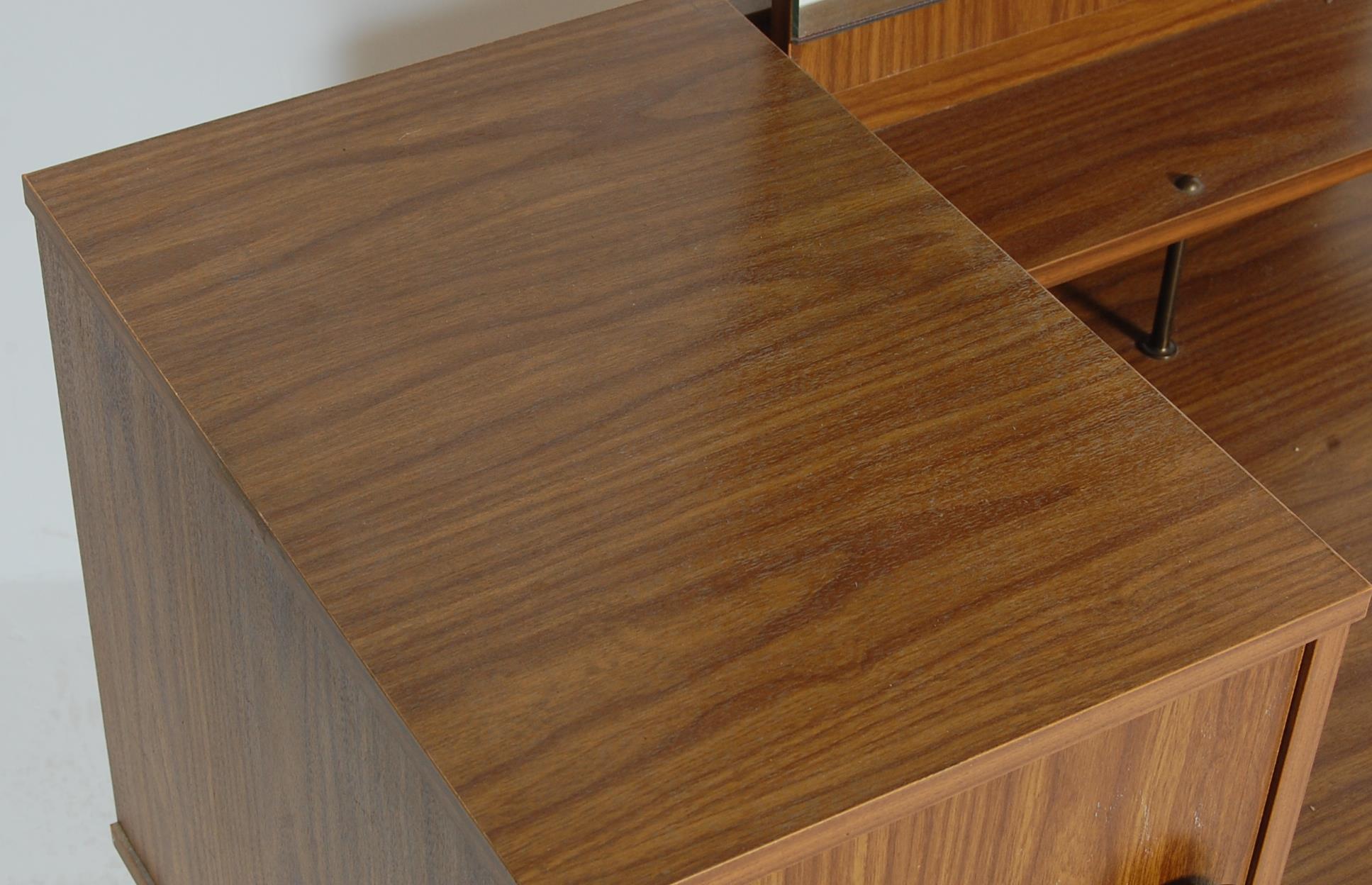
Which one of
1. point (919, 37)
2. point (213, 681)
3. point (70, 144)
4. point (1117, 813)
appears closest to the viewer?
point (1117, 813)

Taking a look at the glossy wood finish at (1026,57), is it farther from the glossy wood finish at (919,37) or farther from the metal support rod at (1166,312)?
the metal support rod at (1166,312)

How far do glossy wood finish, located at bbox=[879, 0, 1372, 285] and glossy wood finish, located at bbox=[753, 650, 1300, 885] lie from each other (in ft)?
1.29

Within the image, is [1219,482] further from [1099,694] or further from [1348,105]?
[1348,105]

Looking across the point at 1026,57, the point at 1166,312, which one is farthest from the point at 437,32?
the point at 1166,312

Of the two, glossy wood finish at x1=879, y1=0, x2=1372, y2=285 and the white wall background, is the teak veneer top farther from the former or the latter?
the white wall background

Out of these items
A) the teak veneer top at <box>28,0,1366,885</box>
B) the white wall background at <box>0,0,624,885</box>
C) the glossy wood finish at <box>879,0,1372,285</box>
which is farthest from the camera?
the white wall background at <box>0,0,624,885</box>

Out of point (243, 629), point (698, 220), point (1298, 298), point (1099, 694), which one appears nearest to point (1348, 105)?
point (1298, 298)

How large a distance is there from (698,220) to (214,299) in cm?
23

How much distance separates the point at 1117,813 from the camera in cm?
74

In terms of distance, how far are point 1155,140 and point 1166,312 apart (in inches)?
6.8

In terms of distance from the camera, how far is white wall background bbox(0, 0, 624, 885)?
1.25 meters

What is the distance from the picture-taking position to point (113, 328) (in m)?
0.87

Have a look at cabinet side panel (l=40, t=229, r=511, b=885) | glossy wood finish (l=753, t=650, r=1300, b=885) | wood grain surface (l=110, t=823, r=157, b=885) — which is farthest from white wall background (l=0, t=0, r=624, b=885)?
glossy wood finish (l=753, t=650, r=1300, b=885)

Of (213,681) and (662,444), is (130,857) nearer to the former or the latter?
(213,681)
